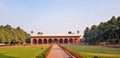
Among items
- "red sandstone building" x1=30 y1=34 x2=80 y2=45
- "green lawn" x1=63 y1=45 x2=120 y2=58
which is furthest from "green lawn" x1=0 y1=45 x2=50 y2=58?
"red sandstone building" x1=30 y1=34 x2=80 y2=45

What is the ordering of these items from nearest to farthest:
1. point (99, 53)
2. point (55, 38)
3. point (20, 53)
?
1. point (99, 53)
2. point (20, 53)
3. point (55, 38)

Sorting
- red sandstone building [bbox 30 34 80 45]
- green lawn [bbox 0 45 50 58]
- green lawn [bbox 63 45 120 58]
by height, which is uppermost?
red sandstone building [bbox 30 34 80 45]

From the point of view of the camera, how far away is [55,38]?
132 metres

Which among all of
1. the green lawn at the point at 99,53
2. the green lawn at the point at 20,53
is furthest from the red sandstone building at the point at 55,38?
the green lawn at the point at 99,53

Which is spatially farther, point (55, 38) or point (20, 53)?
point (55, 38)

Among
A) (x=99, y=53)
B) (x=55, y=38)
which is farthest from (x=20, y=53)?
(x=55, y=38)

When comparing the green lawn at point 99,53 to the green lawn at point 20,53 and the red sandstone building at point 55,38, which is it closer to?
the green lawn at point 20,53

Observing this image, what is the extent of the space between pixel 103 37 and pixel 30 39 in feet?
197

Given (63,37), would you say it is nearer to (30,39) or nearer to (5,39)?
(30,39)

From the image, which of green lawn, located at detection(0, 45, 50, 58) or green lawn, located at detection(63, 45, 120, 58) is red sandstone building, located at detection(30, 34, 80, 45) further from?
green lawn, located at detection(63, 45, 120, 58)

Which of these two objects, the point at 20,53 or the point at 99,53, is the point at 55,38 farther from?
the point at 99,53

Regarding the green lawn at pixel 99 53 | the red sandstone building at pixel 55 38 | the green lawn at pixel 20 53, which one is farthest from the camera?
the red sandstone building at pixel 55 38

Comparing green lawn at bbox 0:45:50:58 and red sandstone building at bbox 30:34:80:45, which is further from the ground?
red sandstone building at bbox 30:34:80:45

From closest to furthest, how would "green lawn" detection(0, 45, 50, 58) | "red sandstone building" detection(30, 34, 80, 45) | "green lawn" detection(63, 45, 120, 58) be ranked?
1. "green lawn" detection(63, 45, 120, 58)
2. "green lawn" detection(0, 45, 50, 58)
3. "red sandstone building" detection(30, 34, 80, 45)
